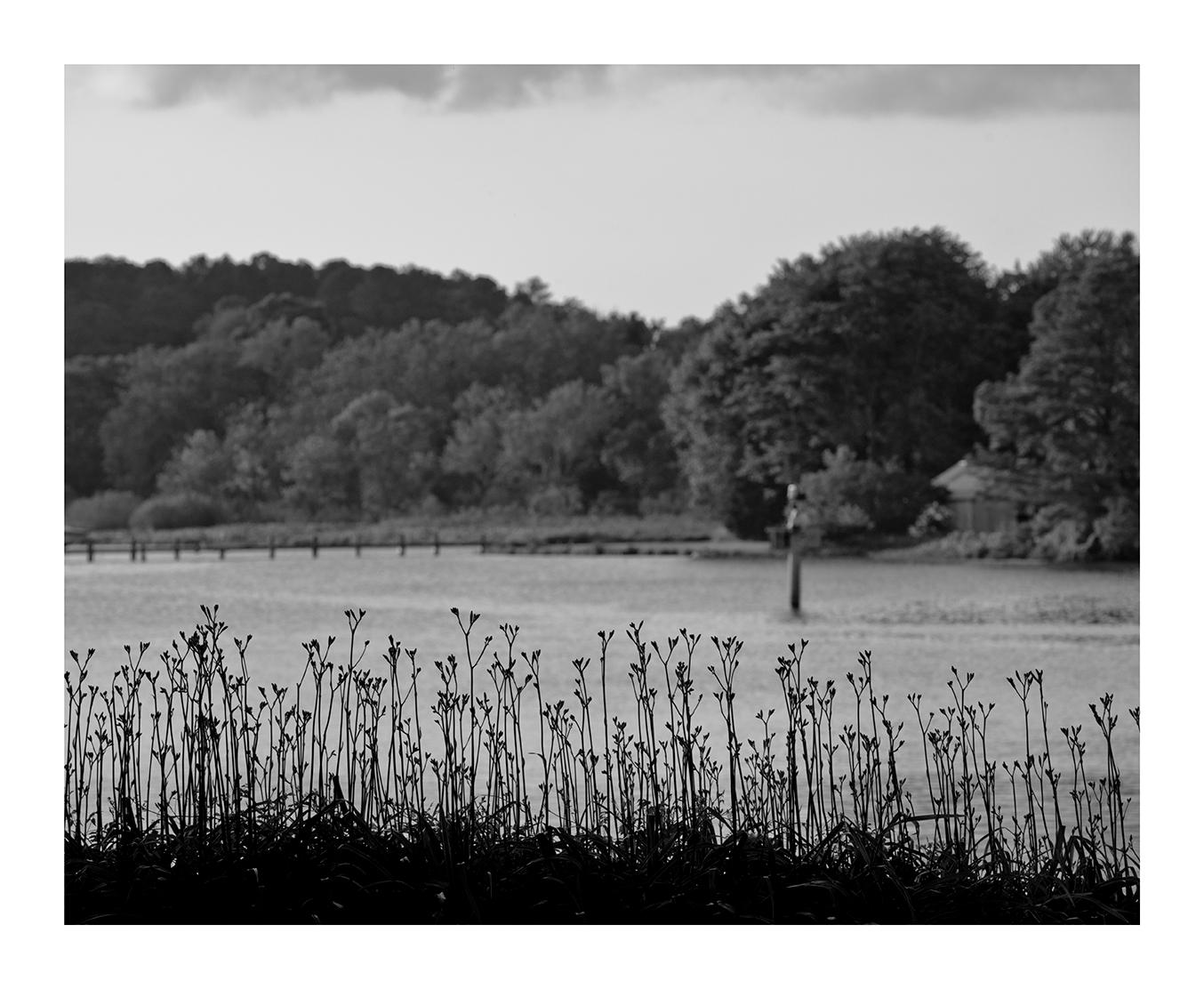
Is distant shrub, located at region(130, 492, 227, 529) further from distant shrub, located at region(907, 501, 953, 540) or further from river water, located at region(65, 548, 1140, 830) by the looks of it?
distant shrub, located at region(907, 501, 953, 540)

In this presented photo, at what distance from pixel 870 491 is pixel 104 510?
1288cm

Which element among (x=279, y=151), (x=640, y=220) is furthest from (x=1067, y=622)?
(x=279, y=151)

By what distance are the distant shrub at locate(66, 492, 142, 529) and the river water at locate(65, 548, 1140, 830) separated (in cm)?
89

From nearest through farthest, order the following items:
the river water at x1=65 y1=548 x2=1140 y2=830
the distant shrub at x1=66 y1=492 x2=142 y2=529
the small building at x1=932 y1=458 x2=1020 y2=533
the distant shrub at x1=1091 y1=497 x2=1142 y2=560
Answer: the river water at x1=65 y1=548 x2=1140 y2=830 < the distant shrub at x1=66 y1=492 x2=142 y2=529 < the distant shrub at x1=1091 y1=497 x2=1142 y2=560 < the small building at x1=932 y1=458 x2=1020 y2=533

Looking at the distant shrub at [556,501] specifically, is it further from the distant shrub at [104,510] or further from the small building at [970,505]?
the distant shrub at [104,510]

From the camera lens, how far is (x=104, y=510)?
70.8 ft

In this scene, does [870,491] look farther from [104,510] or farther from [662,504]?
[104,510]

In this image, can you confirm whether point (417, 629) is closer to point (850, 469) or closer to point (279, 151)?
Answer: point (279, 151)

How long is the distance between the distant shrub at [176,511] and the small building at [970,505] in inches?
500

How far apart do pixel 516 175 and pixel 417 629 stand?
19.2 ft

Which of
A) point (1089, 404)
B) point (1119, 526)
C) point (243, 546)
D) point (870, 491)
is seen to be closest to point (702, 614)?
point (1119, 526)

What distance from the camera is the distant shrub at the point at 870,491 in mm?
26844

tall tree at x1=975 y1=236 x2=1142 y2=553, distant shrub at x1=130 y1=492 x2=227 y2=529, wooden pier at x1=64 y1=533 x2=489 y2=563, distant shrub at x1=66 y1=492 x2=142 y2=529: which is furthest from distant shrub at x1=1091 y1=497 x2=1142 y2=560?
distant shrub at x1=66 y1=492 x2=142 y2=529

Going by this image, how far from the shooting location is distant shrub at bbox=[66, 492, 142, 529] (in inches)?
835
